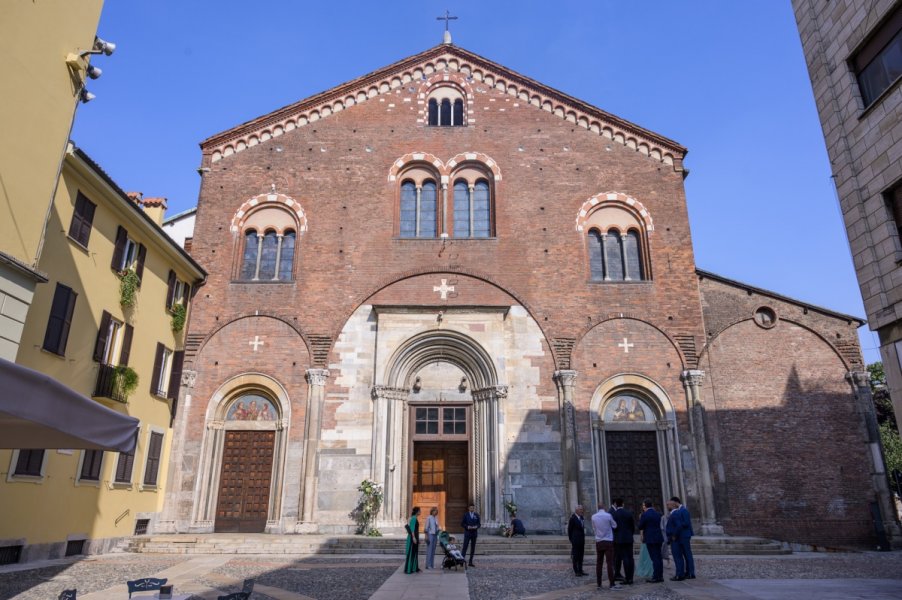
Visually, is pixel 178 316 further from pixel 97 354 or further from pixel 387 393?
pixel 387 393

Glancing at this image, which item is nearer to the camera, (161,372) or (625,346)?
(161,372)

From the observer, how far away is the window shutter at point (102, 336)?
15688mm

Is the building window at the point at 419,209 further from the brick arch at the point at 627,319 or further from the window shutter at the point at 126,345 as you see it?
the window shutter at the point at 126,345

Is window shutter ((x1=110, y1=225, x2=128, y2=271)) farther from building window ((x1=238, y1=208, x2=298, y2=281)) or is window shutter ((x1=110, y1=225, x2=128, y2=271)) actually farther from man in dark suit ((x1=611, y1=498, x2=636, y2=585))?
man in dark suit ((x1=611, y1=498, x2=636, y2=585))

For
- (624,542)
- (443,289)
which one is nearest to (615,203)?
(443,289)

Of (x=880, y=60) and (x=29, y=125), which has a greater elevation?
(x=880, y=60)

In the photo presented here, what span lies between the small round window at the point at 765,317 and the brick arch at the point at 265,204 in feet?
49.9

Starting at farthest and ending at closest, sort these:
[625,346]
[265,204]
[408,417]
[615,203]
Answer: [615,203] < [265,204] < [625,346] < [408,417]

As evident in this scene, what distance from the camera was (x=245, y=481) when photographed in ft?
63.3

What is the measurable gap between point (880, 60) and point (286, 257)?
55.9ft

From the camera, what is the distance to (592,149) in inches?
902

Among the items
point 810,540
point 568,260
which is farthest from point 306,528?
point 810,540

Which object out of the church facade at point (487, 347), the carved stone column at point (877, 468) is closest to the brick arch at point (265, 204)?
the church facade at point (487, 347)

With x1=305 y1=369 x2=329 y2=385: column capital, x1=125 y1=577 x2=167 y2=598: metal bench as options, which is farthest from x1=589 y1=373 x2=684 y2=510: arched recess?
x1=125 y1=577 x2=167 y2=598: metal bench
